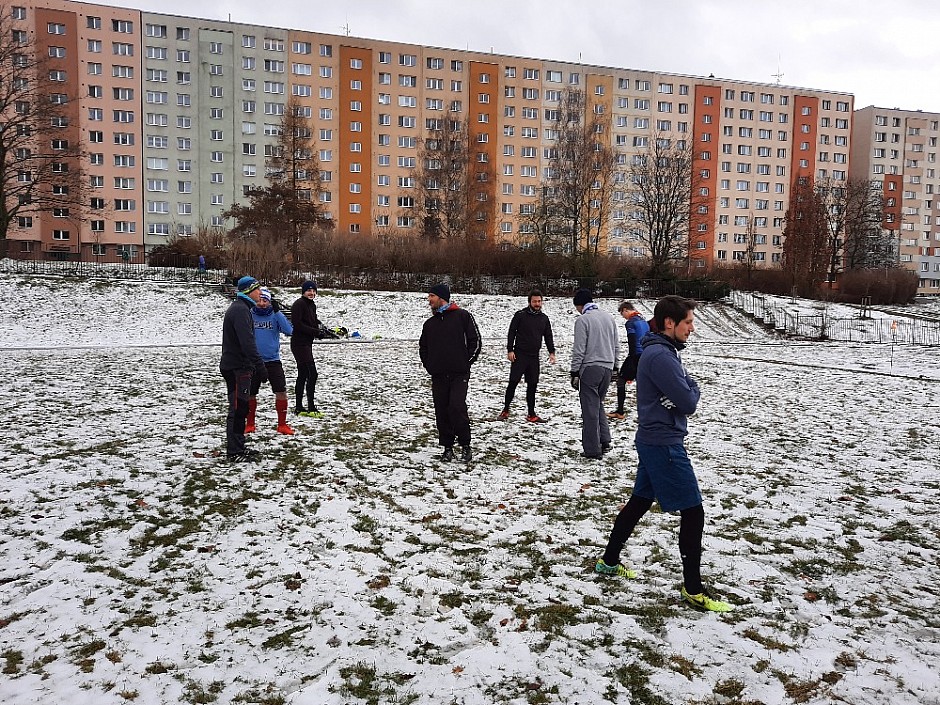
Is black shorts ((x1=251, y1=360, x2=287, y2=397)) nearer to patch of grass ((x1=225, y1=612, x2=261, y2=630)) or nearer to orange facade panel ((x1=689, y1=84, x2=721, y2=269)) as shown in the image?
patch of grass ((x1=225, y1=612, x2=261, y2=630))

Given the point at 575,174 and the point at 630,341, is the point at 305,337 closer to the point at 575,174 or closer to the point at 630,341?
the point at 630,341

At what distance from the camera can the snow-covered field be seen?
3.41 m

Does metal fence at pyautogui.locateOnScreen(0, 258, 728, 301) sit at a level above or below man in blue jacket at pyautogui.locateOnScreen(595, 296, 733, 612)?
above

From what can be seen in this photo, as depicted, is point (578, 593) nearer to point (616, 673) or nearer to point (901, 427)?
point (616, 673)

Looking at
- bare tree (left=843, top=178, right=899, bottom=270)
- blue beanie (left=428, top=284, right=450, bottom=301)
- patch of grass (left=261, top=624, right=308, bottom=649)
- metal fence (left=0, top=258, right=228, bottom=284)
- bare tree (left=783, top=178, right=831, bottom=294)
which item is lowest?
patch of grass (left=261, top=624, right=308, bottom=649)

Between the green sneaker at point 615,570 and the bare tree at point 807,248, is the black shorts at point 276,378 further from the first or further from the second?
the bare tree at point 807,248

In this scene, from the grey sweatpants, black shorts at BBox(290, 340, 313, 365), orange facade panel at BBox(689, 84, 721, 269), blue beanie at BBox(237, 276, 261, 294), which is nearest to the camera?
blue beanie at BBox(237, 276, 261, 294)

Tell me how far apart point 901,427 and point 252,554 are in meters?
9.88

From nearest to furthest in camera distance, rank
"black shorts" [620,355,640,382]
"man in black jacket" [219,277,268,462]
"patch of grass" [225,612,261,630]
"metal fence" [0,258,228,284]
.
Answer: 1. "patch of grass" [225,612,261,630]
2. "man in black jacket" [219,277,268,462]
3. "black shorts" [620,355,640,382]
4. "metal fence" [0,258,228,284]

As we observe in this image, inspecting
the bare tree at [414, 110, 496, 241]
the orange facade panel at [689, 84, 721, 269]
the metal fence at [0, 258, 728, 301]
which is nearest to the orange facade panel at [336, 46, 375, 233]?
the bare tree at [414, 110, 496, 241]

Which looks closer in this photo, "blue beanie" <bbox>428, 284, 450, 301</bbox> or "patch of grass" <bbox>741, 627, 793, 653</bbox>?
"patch of grass" <bbox>741, 627, 793, 653</bbox>

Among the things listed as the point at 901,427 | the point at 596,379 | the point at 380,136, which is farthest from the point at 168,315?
the point at 380,136

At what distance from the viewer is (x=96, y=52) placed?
59.9m

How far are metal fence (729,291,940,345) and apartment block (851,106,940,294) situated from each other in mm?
61158
